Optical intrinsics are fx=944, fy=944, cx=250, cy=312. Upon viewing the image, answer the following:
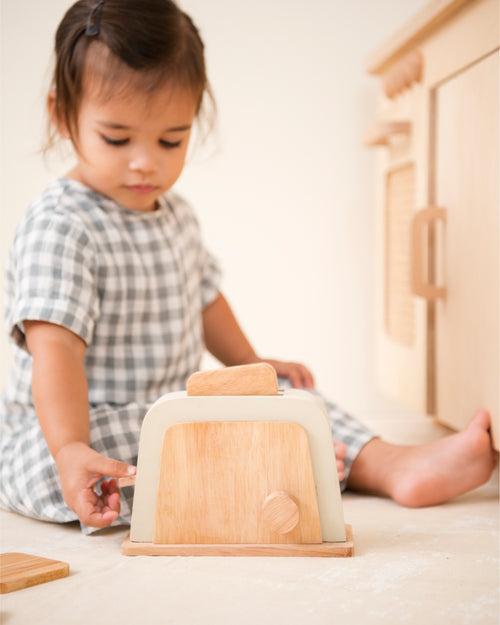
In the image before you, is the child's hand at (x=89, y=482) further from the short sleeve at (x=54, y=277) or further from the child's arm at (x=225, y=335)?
the child's arm at (x=225, y=335)

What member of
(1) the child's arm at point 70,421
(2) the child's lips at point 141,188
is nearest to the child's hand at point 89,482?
(1) the child's arm at point 70,421

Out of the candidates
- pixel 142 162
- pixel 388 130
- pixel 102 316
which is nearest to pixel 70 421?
pixel 102 316

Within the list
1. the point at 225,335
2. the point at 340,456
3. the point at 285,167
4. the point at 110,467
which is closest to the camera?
the point at 110,467

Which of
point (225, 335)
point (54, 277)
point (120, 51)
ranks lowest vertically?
point (225, 335)

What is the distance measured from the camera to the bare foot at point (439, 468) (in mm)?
1058

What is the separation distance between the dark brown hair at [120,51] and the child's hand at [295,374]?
37 cm

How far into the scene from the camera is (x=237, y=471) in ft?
2.80

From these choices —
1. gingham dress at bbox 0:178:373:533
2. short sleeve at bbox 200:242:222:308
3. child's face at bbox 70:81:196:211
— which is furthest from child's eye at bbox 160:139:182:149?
short sleeve at bbox 200:242:222:308

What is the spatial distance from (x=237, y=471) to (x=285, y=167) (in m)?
1.03

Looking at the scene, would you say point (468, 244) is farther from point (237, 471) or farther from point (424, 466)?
point (237, 471)

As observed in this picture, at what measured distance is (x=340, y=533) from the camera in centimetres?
86

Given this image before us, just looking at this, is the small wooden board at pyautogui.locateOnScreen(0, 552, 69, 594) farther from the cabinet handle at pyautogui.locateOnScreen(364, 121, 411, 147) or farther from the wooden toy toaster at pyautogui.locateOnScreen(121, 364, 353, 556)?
the cabinet handle at pyautogui.locateOnScreen(364, 121, 411, 147)

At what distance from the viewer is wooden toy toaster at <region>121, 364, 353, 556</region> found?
0.85m

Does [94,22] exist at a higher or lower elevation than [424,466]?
higher
